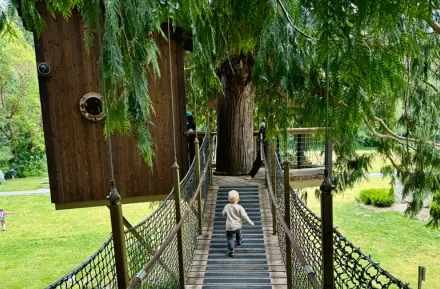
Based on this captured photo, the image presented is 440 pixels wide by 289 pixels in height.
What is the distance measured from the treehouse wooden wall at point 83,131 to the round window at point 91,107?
7cm

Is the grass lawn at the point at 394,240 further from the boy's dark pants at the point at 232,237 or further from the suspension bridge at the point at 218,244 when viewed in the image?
the boy's dark pants at the point at 232,237

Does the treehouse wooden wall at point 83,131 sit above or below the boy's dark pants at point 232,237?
above

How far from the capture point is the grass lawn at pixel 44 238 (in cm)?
723

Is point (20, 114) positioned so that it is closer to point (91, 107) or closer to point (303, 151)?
point (91, 107)

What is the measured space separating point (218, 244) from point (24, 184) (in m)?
14.9

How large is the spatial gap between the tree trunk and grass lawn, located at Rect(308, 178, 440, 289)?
4333mm

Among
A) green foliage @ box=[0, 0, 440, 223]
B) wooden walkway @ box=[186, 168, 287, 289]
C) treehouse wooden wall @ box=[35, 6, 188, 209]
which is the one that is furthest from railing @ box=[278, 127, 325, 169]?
green foliage @ box=[0, 0, 440, 223]

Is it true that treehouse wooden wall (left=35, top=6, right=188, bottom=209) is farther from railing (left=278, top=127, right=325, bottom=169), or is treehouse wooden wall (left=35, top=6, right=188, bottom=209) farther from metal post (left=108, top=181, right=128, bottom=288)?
metal post (left=108, top=181, right=128, bottom=288)

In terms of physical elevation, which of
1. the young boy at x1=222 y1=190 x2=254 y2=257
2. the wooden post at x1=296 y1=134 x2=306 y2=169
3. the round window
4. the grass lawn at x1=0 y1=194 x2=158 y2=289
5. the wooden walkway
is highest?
the round window

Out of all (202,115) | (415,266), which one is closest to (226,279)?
(202,115)

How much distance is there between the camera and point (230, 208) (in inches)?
140

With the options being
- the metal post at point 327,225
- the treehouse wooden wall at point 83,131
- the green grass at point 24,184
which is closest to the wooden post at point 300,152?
the treehouse wooden wall at point 83,131

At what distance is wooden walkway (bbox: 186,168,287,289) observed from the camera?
2920 mm

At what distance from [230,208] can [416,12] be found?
9.97 ft
